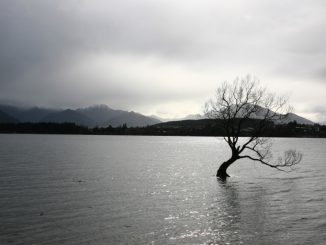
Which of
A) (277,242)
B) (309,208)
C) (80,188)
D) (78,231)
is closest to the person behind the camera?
(277,242)

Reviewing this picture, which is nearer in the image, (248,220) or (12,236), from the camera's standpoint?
(12,236)

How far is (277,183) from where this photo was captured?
167ft

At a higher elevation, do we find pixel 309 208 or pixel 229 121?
pixel 229 121

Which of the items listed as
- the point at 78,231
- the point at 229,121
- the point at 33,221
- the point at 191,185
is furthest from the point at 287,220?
the point at 229,121

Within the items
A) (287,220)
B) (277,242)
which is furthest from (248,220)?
(277,242)

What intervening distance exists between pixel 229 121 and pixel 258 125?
4.23 meters

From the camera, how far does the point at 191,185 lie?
49.0 metres

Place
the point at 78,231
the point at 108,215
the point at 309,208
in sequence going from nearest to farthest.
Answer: the point at 78,231
the point at 108,215
the point at 309,208

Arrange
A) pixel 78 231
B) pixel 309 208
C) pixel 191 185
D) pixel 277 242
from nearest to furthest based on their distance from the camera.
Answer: pixel 277 242, pixel 78 231, pixel 309 208, pixel 191 185

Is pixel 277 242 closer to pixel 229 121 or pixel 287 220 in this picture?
pixel 287 220

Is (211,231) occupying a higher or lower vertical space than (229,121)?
lower

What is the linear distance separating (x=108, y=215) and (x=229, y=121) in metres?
28.2

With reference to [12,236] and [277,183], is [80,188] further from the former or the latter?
[277,183]

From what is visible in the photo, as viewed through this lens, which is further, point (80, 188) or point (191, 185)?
point (191, 185)
